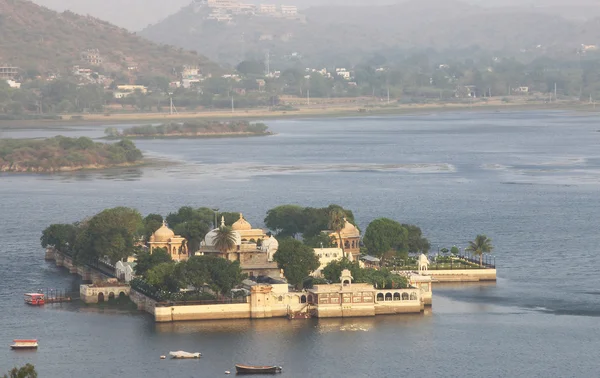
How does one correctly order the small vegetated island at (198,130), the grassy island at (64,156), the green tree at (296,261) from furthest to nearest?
the small vegetated island at (198,130) < the grassy island at (64,156) < the green tree at (296,261)

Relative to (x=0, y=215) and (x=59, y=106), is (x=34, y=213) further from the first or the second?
(x=59, y=106)

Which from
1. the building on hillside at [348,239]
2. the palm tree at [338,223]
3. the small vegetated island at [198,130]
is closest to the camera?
the palm tree at [338,223]

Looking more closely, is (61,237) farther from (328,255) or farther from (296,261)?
(296,261)

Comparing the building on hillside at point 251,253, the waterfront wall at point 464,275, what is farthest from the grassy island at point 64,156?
the waterfront wall at point 464,275

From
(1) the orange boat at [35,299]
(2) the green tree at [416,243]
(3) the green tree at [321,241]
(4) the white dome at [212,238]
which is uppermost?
(4) the white dome at [212,238]

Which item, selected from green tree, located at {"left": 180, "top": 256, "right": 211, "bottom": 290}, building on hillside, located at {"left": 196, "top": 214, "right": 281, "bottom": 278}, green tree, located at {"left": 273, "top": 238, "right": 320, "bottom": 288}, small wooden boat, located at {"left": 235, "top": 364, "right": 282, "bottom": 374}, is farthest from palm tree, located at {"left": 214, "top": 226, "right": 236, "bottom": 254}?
small wooden boat, located at {"left": 235, "top": 364, "right": 282, "bottom": 374}

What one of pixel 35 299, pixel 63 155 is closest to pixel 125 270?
pixel 35 299

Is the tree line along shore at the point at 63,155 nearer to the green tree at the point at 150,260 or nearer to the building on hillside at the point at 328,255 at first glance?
the green tree at the point at 150,260
